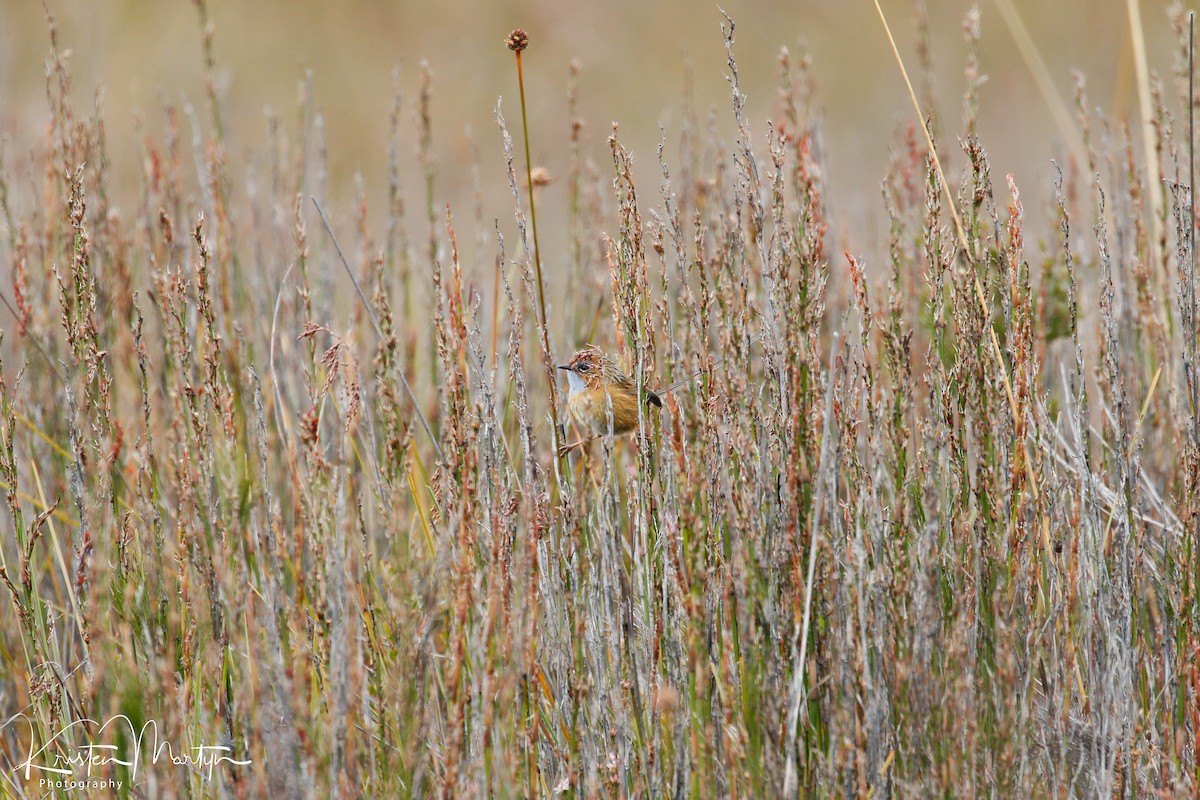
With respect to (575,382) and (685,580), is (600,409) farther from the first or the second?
(685,580)

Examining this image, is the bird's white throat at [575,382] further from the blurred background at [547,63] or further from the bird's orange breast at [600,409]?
the blurred background at [547,63]

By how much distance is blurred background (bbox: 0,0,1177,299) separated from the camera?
8.60m

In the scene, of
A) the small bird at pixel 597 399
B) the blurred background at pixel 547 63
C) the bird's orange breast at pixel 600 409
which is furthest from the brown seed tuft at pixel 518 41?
the blurred background at pixel 547 63

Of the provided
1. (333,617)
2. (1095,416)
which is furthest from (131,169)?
(333,617)

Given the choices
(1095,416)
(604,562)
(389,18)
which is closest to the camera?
(604,562)

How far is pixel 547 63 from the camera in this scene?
35.5 feet

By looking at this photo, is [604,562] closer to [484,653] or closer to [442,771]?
[484,653]

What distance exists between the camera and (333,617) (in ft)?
5.24

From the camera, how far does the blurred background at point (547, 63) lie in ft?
28.2

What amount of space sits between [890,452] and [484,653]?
0.95 m

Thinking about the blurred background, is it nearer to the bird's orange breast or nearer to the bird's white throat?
the bird's white throat

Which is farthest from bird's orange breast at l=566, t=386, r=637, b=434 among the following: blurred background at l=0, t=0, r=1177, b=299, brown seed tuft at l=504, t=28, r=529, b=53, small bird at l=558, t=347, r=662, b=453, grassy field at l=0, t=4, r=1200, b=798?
blurred background at l=0, t=0, r=1177, b=299

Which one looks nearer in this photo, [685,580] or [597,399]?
[685,580]

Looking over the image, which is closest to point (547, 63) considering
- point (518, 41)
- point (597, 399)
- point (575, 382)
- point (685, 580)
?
point (575, 382)
